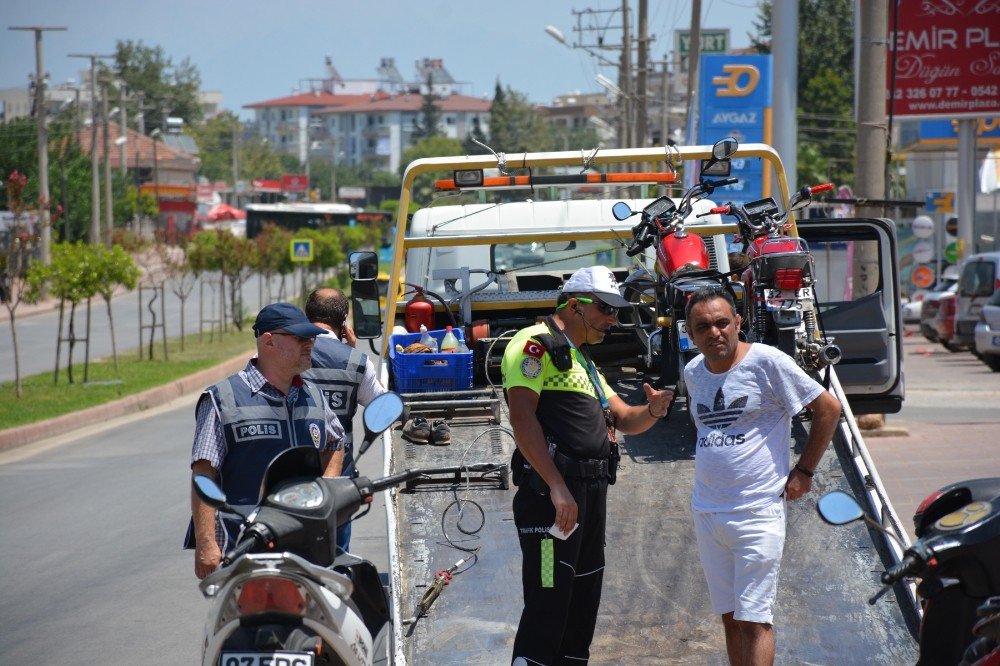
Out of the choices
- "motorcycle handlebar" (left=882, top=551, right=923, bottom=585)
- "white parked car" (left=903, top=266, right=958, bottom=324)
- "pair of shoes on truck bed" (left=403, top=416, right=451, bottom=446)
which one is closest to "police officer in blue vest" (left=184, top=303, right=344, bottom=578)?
"motorcycle handlebar" (left=882, top=551, right=923, bottom=585)

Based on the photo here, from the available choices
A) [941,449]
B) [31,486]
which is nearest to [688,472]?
[941,449]

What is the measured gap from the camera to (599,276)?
17.1 feet

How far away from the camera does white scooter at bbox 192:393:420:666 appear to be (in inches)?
148

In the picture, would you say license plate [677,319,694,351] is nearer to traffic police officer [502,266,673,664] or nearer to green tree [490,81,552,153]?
traffic police officer [502,266,673,664]

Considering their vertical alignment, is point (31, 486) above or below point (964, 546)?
below

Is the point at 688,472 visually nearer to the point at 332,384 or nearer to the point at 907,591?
the point at 907,591

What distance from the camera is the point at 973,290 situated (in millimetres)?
22172

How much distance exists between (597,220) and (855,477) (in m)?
4.14

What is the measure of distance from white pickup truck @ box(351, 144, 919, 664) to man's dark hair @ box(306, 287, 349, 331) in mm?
758

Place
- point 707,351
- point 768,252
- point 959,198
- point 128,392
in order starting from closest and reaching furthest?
point 707,351, point 768,252, point 128,392, point 959,198

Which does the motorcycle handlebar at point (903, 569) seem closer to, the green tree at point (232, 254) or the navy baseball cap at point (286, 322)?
the navy baseball cap at point (286, 322)

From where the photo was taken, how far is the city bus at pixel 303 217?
233ft

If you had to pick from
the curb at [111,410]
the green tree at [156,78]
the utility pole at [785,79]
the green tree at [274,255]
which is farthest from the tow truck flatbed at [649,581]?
the green tree at [156,78]

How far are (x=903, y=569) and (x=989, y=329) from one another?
18.0 meters
